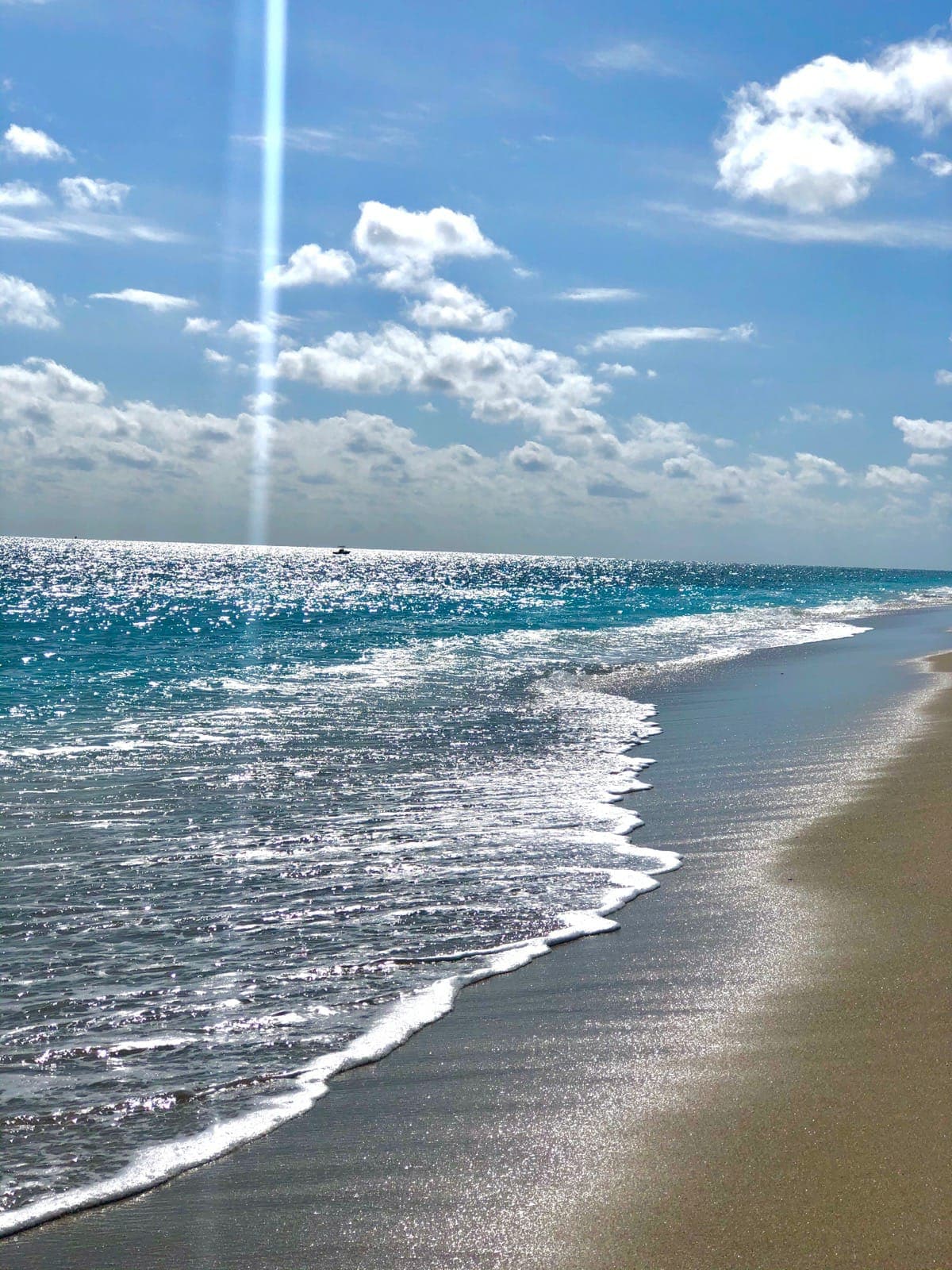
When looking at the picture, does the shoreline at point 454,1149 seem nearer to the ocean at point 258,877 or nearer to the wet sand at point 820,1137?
the wet sand at point 820,1137

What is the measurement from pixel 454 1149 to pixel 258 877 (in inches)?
178

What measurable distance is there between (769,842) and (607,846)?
57.7 inches

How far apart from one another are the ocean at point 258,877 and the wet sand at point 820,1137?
169 cm

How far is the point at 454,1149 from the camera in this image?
A: 4.36 m

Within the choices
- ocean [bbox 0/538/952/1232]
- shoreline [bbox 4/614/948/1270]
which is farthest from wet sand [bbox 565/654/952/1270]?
ocean [bbox 0/538/952/1232]

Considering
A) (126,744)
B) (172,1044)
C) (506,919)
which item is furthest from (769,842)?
(126,744)

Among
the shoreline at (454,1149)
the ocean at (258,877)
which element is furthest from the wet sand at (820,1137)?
the ocean at (258,877)

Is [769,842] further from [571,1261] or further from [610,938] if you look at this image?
[571,1261]

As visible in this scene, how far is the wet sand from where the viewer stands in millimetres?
3582

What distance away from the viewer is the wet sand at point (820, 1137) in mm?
3582

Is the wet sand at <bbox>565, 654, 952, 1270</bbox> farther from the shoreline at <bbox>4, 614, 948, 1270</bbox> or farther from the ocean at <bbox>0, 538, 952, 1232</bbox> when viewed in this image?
the ocean at <bbox>0, 538, 952, 1232</bbox>

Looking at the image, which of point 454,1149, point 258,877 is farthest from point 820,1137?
point 258,877

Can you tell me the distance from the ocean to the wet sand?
1685 millimetres

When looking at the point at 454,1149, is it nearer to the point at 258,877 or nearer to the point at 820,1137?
the point at 820,1137
